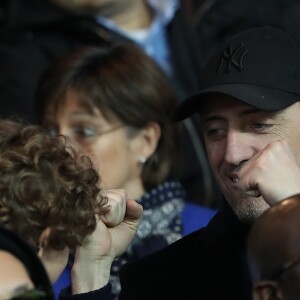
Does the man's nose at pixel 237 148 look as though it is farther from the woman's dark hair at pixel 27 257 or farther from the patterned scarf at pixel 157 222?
the woman's dark hair at pixel 27 257

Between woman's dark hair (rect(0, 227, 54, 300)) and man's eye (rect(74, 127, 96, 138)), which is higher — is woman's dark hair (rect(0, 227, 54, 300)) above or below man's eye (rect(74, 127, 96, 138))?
below

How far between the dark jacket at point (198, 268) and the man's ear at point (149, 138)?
1.23 meters

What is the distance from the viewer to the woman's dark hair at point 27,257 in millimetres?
2867

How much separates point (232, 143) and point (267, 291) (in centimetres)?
104

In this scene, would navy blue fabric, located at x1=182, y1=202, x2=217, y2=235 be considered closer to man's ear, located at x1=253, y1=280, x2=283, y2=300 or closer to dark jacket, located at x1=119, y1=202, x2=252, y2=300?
dark jacket, located at x1=119, y1=202, x2=252, y2=300

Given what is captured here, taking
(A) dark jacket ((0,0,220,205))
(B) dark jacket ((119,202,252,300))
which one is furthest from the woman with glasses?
(B) dark jacket ((119,202,252,300))

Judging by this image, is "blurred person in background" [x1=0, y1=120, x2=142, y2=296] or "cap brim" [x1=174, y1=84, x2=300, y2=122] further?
"cap brim" [x1=174, y1=84, x2=300, y2=122]

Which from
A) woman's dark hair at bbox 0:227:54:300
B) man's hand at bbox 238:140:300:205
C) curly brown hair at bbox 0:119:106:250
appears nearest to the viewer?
woman's dark hair at bbox 0:227:54:300

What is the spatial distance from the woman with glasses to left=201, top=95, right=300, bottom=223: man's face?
3.34 feet

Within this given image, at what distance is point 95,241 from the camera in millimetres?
3535

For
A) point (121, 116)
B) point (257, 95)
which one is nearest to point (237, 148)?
point (257, 95)

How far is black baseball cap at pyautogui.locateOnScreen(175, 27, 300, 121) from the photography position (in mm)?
3785

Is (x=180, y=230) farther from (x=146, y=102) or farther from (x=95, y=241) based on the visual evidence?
(x=95, y=241)

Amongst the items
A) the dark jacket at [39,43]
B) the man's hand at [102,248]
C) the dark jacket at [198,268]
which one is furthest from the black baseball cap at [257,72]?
the dark jacket at [39,43]
